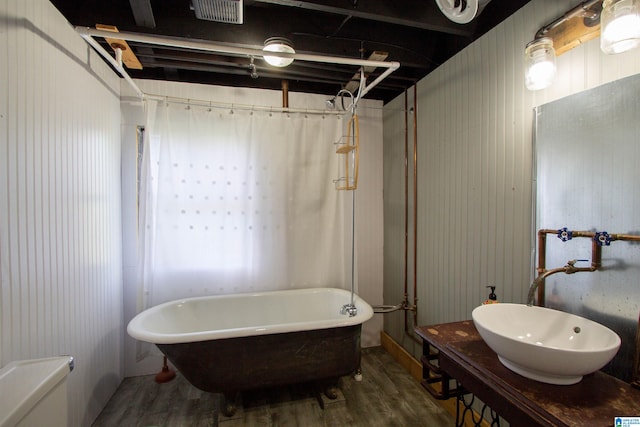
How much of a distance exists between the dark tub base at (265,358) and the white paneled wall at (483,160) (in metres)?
0.80

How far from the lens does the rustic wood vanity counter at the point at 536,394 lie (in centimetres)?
79

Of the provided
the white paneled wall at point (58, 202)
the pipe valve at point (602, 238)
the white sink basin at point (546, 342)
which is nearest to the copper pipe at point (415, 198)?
the white sink basin at point (546, 342)

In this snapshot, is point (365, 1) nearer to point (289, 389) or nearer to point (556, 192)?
point (556, 192)

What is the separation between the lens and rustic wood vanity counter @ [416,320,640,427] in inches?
31.0

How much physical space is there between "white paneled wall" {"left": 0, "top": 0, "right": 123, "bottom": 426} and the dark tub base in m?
0.57

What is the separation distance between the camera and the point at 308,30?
1943mm

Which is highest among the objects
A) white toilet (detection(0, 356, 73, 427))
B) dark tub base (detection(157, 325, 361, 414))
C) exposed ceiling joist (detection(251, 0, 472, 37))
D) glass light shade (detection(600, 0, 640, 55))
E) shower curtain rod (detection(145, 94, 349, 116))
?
exposed ceiling joist (detection(251, 0, 472, 37))

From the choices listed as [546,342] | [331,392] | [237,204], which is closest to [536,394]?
[546,342]

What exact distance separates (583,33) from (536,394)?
4.57 feet

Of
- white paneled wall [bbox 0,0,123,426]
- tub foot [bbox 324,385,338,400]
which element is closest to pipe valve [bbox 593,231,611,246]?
tub foot [bbox 324,385,338,400]

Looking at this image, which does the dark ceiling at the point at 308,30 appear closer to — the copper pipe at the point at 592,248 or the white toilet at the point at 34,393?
the copper pipe at the point at 592,248

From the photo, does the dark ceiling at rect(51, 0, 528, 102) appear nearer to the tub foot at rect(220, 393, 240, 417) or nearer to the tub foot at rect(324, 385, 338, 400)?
the tub foot at rect(220, 393, 240, 417)

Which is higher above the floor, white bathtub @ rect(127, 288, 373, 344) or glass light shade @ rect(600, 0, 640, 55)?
glass light shade @ rect(600, 0, 640, 55)

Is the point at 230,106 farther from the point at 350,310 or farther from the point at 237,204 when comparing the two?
the point at 350,310
